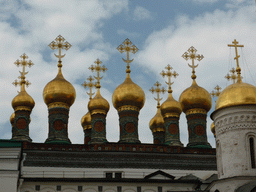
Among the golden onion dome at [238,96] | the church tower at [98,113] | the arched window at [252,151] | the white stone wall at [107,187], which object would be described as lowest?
the white stone wall at [107,187]

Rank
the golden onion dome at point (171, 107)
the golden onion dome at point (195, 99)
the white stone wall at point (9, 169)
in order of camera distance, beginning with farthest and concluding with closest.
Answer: the golden onion dome at point (171, 107)
the golden onion dome at point (195, 99)
the white stone wall at point (9, 169)

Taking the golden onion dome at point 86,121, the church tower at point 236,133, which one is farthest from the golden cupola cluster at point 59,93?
the church tower at point 236,133

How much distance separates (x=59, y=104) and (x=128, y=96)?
3.89m

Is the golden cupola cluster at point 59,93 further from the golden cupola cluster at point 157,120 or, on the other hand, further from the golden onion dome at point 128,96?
the golden cupola cluster at point 157,120

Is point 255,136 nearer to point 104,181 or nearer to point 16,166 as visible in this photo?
point 104,181

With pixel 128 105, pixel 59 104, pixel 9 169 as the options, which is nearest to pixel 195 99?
pixel 128 105

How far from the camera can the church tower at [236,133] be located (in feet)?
69.9

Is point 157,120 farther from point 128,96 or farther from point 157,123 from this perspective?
point 128,96

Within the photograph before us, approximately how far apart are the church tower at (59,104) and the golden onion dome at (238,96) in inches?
417

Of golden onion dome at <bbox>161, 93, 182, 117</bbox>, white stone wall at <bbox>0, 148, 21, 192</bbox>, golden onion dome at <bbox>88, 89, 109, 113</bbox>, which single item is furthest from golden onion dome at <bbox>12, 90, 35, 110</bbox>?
white stone wall at <bbox>0, 148, 21, 192</bbox>

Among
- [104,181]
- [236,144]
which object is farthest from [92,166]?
[236,144]

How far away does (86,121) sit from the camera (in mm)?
35719

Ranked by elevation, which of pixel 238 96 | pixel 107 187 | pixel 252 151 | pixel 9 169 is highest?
pixel 238 96

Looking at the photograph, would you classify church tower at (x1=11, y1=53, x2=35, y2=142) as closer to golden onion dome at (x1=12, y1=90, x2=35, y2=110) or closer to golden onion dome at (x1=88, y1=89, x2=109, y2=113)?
golden onion dome at (x1=12, y1=90, x2=35, y2=110)
